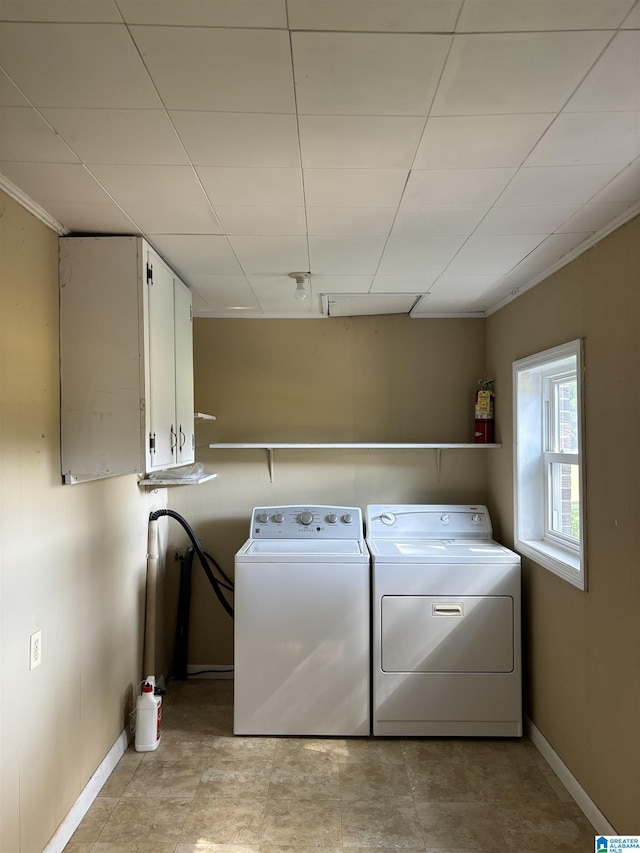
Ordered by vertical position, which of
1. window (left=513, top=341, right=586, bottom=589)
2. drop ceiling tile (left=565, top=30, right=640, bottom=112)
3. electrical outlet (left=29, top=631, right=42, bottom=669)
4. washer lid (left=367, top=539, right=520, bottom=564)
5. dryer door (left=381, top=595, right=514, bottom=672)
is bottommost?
dryer door (left=381, top=595, right=514, bottom=672)

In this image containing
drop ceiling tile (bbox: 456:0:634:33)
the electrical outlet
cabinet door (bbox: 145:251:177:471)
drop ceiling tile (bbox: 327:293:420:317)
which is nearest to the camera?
drop ceiling tile (bbox: 456:0:634:33)

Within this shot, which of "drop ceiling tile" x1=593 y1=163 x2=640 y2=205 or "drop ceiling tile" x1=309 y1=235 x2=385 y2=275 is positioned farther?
"drop ceiling tile" x1=309 y1=235 x2=385 y2=275

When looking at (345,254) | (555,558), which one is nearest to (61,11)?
(345,254)

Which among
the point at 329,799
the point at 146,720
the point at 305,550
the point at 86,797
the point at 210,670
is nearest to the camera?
the point at 86,797

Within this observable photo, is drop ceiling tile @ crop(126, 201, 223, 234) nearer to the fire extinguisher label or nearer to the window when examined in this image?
the window

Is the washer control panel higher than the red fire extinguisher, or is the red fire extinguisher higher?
the red fire extinguisher

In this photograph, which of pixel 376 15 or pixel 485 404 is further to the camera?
pixel 485 404

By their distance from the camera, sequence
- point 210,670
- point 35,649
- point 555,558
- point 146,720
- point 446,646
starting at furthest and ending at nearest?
1. point 210,670
2. point 446,646
3. point 146,720
4. point 555,558
5. point 35,649

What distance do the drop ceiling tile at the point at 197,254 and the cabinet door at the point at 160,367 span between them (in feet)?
0.20

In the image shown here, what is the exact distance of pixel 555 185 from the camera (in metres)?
1.70

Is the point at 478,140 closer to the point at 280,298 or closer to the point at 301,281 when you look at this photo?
the point at 301,281

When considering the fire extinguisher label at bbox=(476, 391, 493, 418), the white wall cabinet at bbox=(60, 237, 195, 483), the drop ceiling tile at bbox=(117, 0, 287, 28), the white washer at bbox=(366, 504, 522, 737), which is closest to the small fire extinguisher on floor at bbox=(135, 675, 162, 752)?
the white washer at bbox=(366, 504, 522, 737)

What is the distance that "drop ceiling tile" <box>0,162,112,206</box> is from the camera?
1.57 m

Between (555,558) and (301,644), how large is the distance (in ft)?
4.13
